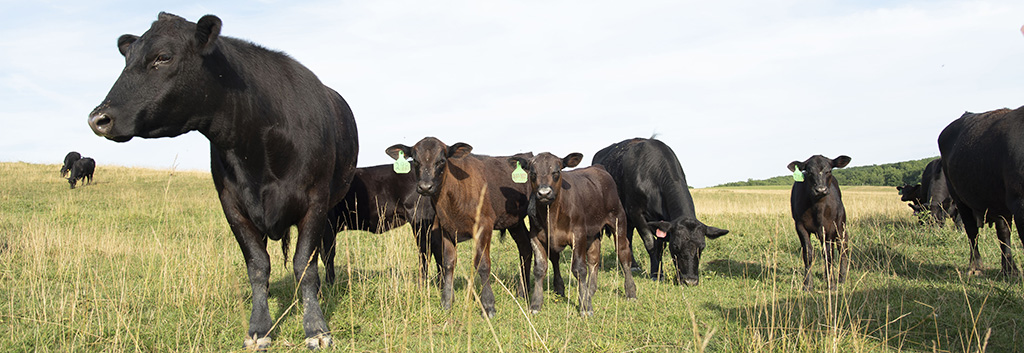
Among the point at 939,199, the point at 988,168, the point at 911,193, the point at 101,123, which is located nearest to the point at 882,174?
the point at 911,193

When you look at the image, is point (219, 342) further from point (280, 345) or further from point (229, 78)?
point (229, 78)

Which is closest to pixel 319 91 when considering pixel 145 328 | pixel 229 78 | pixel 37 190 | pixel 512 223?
pixel 229 78

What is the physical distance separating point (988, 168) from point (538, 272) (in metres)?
5.42

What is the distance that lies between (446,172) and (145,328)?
3244 mm

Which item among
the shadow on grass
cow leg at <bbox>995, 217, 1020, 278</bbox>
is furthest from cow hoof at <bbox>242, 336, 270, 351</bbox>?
cow leg at <bbox>995, 217, 1020, 278</bbox>

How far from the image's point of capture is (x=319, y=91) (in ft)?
18.3

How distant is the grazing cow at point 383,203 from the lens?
30.0 ft

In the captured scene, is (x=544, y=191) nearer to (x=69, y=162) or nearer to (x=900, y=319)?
(x=900, y=319)

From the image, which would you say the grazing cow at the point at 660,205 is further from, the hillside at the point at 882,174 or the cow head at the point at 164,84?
the hillside at the point at 882,174

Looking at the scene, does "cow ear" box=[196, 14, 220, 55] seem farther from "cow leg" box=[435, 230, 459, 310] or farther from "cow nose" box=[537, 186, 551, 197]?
"cow nose" box=[537, 186, 551, 197]

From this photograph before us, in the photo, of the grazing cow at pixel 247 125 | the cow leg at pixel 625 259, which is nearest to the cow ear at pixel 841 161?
the cow leg at pixel 625 259

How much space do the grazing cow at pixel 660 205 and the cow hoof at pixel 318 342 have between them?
17.0 ft

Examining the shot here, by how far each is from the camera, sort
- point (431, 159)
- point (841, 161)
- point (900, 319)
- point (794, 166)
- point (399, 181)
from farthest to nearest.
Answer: point (794, 166) < point (399, 181) < point (841, 161) < point (431, 159) < point (900, 319)

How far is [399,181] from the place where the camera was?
9.62 meters
